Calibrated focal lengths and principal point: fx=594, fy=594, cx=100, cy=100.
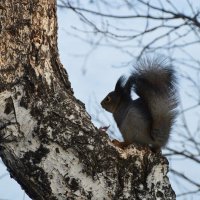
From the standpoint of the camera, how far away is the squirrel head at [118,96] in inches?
115

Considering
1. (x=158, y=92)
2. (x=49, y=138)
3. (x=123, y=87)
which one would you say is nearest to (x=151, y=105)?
(x=158, y=92)

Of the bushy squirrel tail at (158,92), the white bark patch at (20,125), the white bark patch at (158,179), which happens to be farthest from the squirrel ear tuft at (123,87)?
the white bark patch at (20,125)

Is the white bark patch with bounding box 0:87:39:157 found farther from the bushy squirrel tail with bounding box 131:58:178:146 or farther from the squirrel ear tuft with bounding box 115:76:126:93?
the squirrel ear tuft with bounding box 115:76:126:93

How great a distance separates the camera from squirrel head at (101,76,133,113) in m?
2.93

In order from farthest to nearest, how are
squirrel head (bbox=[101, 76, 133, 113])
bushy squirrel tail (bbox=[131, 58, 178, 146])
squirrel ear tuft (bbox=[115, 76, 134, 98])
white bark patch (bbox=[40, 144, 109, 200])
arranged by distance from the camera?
1. squirrel head (bbox=[101, 76, 133, 113])
2. squirrel ear tuft (bbox=[115, 76, 134, 98])
3. bushy squirrel tail (bbox=[131, 58, 178, 146])
4. white bark patch (bbox=[40, 144, 109, 200])

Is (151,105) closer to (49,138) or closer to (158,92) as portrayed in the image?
(158,92)

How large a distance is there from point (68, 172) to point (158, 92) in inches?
34.9

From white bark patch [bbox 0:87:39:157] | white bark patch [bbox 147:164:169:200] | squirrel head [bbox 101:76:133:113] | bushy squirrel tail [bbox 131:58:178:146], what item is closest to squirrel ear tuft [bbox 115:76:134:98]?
squirrel head [bbox 101:76:133:113]

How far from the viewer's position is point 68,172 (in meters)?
1.64

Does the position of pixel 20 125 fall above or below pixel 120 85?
below

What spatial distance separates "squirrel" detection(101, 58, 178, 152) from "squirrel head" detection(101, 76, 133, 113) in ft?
0.48

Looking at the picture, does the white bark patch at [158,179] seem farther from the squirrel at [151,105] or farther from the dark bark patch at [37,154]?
the squirrel at [151,105]

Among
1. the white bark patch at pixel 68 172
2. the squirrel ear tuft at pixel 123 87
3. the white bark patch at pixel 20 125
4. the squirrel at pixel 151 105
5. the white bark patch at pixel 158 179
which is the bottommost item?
the white bark patch at pixel 68 172

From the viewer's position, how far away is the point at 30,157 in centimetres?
164
